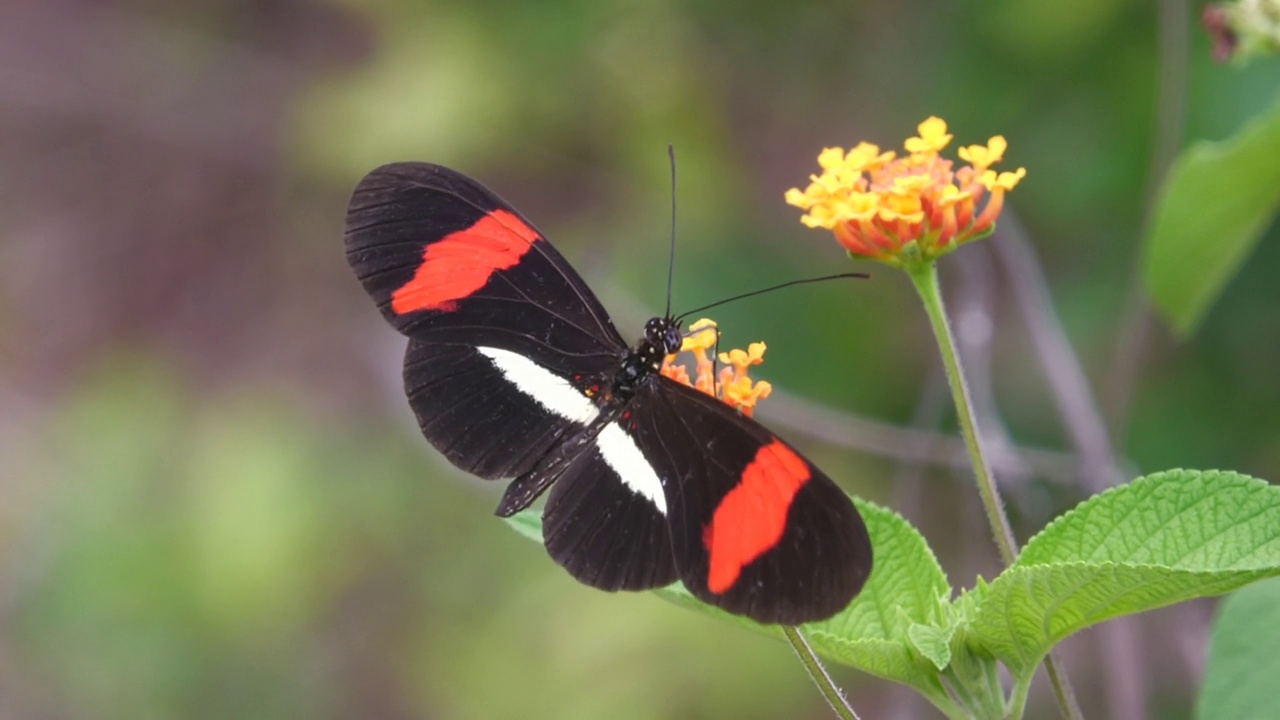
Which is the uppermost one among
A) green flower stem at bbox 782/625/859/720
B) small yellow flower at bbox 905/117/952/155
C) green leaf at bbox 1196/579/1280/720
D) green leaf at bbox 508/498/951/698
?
small yellow flower at bbox 905/117/952/155

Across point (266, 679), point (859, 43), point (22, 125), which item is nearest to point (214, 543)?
point (266, 679)

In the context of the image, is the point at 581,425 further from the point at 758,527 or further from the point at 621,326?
the point at 621,326

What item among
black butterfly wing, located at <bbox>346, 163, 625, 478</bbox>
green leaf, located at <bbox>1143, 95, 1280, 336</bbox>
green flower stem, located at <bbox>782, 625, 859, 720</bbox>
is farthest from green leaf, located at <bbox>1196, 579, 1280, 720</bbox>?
black butterfly wing, located at <bbox>346, 163, 625, 478</bbox>

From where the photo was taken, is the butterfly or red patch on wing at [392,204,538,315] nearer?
the butterfly

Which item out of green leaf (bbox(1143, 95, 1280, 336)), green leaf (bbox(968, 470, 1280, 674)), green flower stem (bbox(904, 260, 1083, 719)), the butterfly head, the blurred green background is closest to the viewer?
green leaf (bbox(968, 470, 1280, 674))

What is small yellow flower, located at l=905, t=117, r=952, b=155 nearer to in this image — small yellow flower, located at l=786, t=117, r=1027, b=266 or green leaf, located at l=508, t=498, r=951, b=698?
small yellow flower, located at l=786, t=117, r=1027, b=266

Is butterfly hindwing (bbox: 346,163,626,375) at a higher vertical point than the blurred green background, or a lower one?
lower
